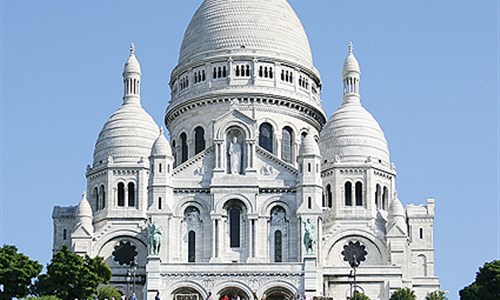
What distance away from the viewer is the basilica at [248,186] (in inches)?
4235

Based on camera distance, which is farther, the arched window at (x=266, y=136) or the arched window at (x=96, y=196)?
the arched window at (x=266, y=136)

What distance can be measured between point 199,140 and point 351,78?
42.4 ft

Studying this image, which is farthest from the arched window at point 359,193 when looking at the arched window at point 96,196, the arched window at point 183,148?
the arched window at point 96,196

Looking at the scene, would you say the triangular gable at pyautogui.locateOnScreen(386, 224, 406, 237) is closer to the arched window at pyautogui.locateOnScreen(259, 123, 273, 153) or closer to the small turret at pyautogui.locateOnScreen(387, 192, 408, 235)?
the small turret at pyautogui.locateOnScreen(387, 192, 408, 235)

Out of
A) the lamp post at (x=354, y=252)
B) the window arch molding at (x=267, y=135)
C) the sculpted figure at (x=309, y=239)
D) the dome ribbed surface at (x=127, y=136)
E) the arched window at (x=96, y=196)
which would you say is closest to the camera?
the sculpted figure at (x=309, y=239)

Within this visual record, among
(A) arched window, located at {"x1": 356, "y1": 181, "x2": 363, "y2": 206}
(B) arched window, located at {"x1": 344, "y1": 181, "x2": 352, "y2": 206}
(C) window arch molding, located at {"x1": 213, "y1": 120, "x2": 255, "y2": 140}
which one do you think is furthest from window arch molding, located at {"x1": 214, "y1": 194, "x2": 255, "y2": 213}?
(A) arched window, located at {"x1": 356, "y1": 181, "x2": 363, "y2": 206}

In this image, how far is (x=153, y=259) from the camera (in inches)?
4136

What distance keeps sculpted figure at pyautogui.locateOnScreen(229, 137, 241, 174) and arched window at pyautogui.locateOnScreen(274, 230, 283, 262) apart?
5.17 m

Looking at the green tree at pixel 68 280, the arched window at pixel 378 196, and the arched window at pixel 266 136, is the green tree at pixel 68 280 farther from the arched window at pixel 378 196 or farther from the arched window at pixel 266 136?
the arched window at pixel 378 196

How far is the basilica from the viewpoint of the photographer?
108 m

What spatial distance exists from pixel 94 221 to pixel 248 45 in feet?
57.8

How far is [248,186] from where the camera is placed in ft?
362

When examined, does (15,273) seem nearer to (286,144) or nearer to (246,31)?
(286,144)

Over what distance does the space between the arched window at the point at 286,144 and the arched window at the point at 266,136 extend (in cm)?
94
